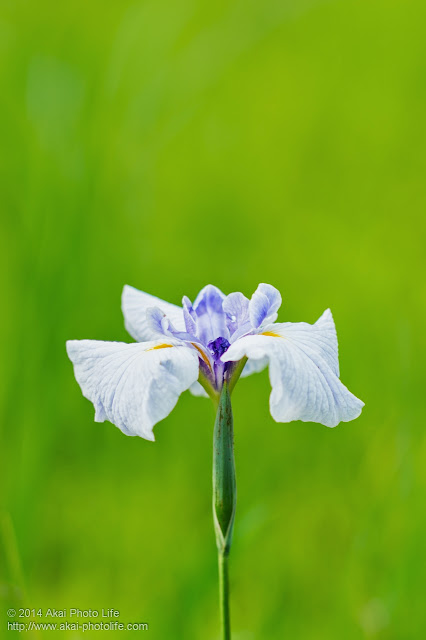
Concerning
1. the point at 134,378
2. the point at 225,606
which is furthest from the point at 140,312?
the point at 225,606

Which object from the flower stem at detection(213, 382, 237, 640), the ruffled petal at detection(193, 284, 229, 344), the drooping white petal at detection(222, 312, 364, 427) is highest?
the ruffled petal at detection(193, 284, 229, 344)

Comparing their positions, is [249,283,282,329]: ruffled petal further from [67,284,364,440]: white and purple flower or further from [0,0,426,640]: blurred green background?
[0,0,426,640]: blurred green background

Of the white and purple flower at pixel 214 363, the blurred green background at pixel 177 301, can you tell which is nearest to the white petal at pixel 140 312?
the white and purple flower at pixel 214 363

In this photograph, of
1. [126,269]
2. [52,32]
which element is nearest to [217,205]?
[126,269]

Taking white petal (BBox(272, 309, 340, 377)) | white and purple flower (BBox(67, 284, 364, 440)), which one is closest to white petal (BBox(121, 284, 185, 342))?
white and purple flower (BBox(67, 284, 364, 440))

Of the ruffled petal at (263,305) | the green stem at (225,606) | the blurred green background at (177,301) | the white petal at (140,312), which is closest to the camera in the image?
the green stem at (225,606)

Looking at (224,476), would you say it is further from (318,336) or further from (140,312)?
(140,312)

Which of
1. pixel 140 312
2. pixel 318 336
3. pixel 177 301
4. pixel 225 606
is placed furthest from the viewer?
pixel 177 301

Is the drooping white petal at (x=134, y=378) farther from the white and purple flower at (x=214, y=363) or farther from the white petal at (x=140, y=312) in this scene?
the white petal at (x=140, y=312)
